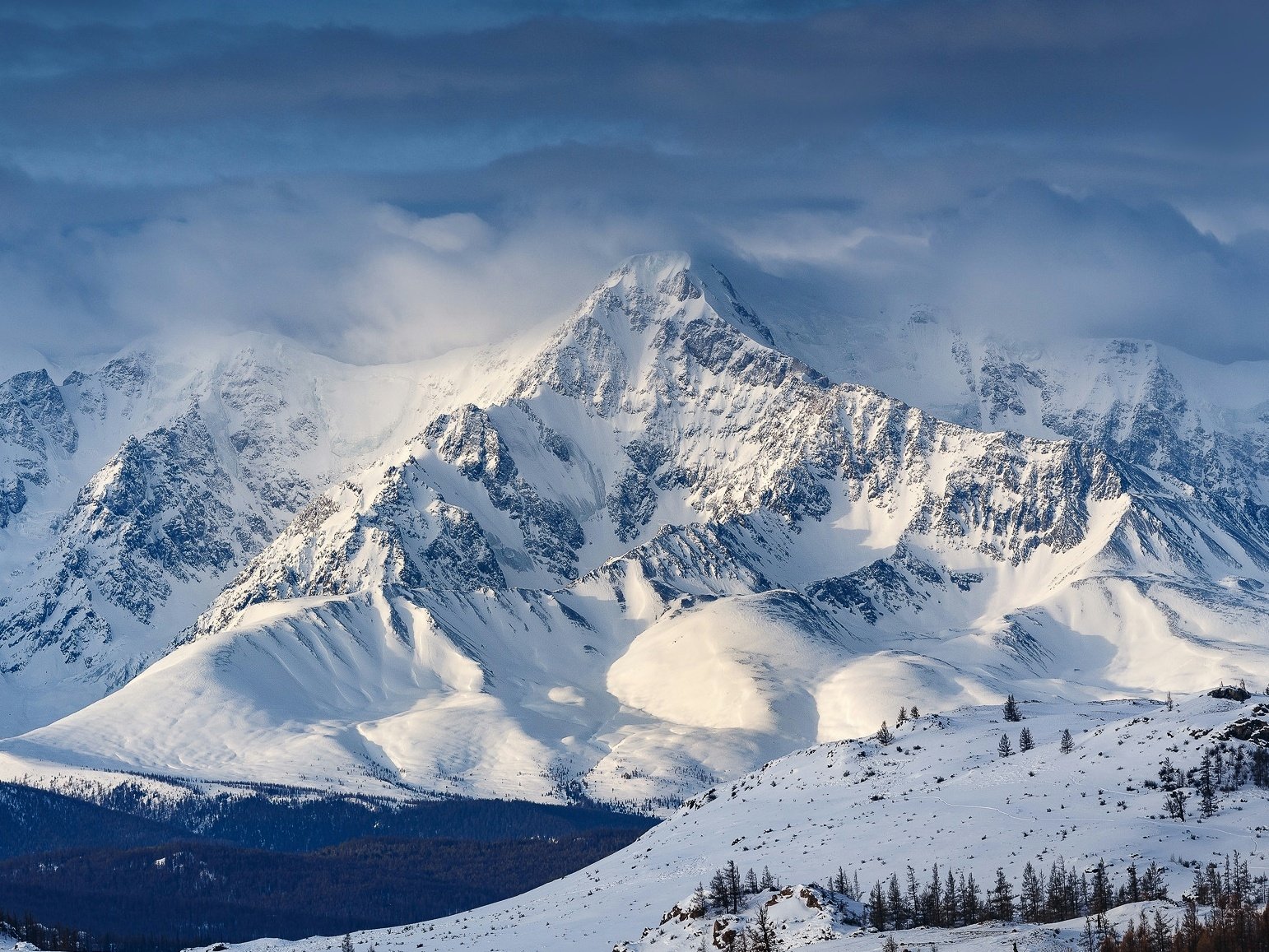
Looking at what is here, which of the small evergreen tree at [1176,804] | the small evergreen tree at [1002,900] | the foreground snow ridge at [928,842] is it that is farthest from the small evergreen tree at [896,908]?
the small evergreen tree at [1176,804]

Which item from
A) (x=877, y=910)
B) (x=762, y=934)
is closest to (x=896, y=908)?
(x=877, y=910)

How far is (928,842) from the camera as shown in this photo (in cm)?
15738

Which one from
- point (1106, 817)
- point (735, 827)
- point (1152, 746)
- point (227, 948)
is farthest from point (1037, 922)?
point (227, 948)

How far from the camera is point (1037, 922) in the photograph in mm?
128625

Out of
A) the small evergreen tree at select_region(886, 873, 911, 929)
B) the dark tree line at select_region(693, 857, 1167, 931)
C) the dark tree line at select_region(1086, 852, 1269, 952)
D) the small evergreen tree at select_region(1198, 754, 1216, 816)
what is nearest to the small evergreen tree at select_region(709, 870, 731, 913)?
the dark tree line at select_region(693, 857, 1167, 931)

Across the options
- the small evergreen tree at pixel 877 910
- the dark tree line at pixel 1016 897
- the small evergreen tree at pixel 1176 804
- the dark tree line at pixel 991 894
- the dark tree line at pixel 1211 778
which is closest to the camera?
the small evergreen tree at pixel 877 910

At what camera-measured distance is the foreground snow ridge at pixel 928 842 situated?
433ft

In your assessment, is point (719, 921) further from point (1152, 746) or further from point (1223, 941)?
point (1152, 746)

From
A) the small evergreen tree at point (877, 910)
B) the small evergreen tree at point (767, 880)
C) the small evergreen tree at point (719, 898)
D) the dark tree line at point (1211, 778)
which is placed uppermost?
the dark tree line at point (1211, 778)

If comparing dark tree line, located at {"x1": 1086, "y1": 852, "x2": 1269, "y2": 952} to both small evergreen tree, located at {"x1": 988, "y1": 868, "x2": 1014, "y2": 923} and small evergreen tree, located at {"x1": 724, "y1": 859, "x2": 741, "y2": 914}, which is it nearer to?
small evergreen tree, located at {"x1": 988, "y1": 868, "x2": 1014, "y2": 923}

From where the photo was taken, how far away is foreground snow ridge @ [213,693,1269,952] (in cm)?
13188

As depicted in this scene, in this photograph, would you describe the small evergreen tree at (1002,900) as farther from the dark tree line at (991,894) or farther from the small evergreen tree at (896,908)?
the small evergreen tree at (896,908)

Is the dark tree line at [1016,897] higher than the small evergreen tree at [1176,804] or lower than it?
lower

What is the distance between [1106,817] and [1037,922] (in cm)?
2671
